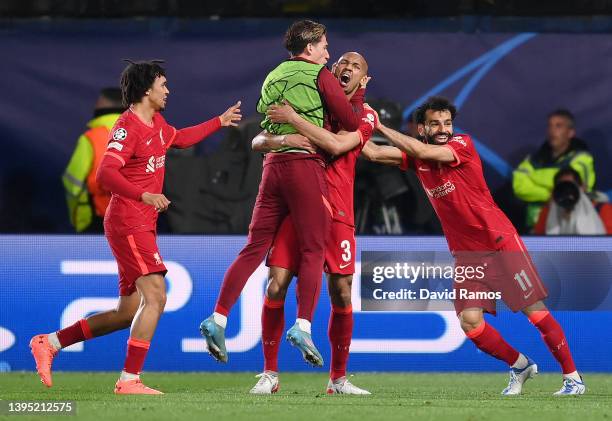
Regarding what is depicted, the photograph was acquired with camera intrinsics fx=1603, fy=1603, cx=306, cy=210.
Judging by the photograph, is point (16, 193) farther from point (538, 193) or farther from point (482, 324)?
point (482, 324)

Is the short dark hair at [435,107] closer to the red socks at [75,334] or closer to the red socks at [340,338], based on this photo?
the red socks at [340,338]

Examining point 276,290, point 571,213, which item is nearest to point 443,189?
point 276,290

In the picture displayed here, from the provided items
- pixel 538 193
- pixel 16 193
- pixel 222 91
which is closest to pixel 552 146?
pixel 538 193

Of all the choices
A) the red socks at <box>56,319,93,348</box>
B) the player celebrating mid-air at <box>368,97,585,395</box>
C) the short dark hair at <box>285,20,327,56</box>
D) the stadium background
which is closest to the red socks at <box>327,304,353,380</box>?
the player celebrating mid-air at <box>368,97,585,395</box>

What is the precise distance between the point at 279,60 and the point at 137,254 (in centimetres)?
429

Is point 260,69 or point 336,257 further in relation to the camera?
point 260,69

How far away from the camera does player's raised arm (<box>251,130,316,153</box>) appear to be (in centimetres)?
823

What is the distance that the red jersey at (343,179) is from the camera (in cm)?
870

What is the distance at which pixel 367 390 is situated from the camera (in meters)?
9.28

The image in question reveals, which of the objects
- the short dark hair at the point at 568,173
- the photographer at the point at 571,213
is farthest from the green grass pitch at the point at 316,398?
the short dark hair at the point at 568,173

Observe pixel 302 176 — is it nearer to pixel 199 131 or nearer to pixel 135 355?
pixel 199 131

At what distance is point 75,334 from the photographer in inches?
348

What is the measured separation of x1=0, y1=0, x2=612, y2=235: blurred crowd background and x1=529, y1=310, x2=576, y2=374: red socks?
3079 mm

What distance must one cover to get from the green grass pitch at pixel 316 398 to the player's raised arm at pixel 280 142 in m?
1.28
